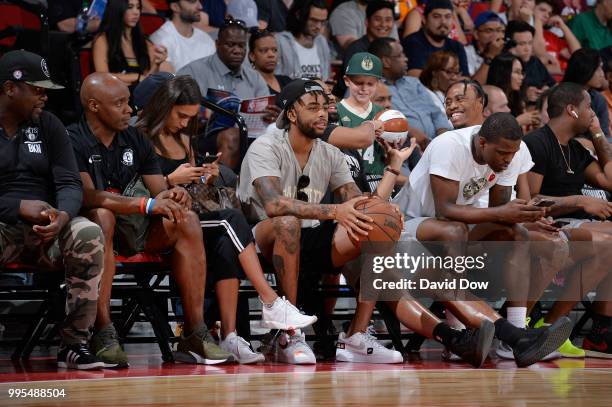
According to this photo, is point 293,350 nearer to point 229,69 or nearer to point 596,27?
point 229,69

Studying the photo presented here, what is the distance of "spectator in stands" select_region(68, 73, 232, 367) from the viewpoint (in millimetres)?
5625

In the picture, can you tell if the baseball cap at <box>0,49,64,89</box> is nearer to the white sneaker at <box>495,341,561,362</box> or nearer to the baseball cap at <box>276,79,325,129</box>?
the baseball cap at <box>276,79,325,129</box>

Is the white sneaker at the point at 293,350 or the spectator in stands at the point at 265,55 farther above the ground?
the spectator in stands at the point at 265,55

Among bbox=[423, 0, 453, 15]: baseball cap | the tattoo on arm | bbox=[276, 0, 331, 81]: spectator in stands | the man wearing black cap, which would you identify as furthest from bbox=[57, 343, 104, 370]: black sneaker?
bbox=[423, 0, 453, 15]: baseball cap

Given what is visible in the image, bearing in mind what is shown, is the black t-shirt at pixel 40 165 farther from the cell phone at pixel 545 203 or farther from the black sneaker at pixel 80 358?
the cell phone at pixel 545 203

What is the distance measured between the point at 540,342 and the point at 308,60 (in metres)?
4.40

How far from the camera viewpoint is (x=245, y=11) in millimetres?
9672

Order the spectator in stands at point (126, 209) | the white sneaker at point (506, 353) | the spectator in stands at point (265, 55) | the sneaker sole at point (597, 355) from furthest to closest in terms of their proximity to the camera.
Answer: the spectator in stands at point (265, 55) → the sneaker sole at point (597, 355) → the white sneaker at point (506, 353) → the spectator in stands at point (126, 209)

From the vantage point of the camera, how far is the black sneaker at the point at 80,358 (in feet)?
17.9

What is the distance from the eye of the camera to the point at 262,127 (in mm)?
7891

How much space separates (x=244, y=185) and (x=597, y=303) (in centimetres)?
238

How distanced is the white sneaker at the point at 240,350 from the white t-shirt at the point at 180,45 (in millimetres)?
3355

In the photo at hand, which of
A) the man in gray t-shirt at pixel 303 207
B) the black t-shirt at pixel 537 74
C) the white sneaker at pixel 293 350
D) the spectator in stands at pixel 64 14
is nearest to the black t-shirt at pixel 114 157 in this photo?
the man in gray t-shirt at pixel 303 207

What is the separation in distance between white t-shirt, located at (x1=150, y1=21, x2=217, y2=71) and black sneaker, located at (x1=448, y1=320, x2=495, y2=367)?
3772 millimetres
